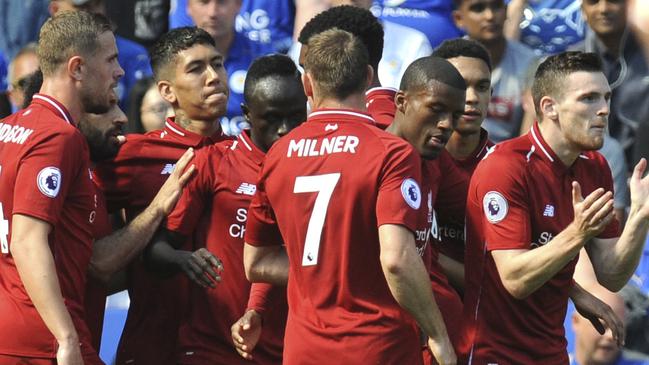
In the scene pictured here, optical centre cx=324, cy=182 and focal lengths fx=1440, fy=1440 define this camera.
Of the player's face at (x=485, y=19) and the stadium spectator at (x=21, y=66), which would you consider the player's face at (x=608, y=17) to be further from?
the stadium spectator at (x=21, y=66)

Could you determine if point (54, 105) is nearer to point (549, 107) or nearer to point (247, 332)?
point (247, 332)

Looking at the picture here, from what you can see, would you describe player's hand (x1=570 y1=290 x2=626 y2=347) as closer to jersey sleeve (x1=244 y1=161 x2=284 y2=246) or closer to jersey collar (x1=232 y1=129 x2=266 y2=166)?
jersey sleeve (x1=244 y1=161 x2=284 y2=246)

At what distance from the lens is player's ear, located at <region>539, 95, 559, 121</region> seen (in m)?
7.04

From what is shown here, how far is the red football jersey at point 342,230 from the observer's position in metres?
6.11

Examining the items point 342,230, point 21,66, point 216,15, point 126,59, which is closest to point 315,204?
point 342,230

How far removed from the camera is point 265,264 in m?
6.75

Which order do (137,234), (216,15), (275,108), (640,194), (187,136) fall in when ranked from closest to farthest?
(640,194) < (137,234) < (275,108) < (187,136) < (216,15)

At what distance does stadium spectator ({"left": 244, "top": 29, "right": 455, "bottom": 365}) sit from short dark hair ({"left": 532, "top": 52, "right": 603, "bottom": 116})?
1124mm

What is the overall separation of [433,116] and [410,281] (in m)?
0.96

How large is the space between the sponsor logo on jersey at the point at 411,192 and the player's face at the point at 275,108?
127 cm

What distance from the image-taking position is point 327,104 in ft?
20.8

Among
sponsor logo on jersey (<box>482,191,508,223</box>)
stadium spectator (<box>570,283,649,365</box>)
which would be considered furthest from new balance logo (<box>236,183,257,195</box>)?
stadium spectator (<box>570,283,649,365</box>)

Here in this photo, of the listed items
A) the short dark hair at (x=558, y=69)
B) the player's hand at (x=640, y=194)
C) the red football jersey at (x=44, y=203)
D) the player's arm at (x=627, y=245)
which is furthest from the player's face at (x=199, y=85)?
the player's hand at (x=640, y=194)

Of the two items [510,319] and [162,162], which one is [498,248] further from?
[162,162]
